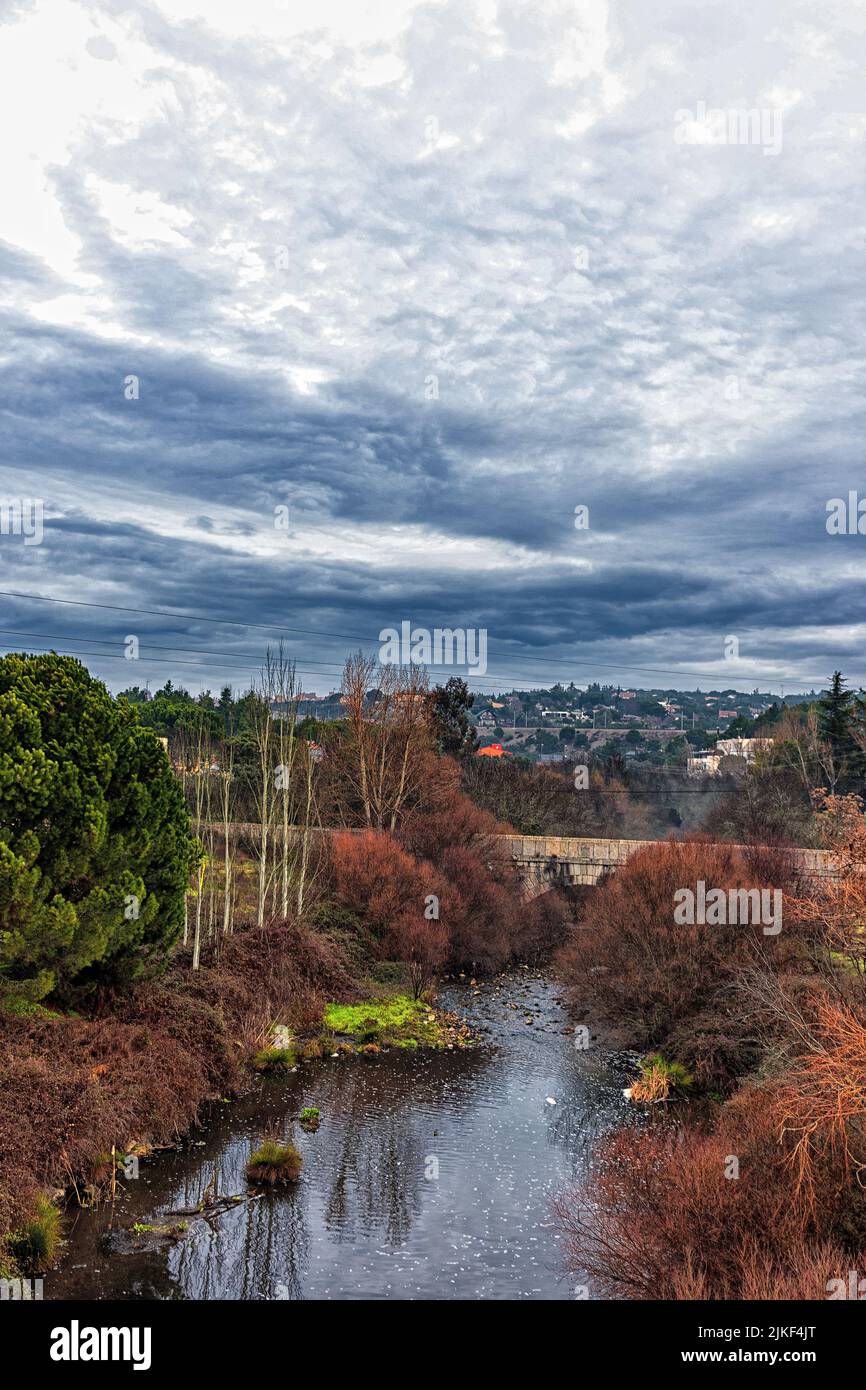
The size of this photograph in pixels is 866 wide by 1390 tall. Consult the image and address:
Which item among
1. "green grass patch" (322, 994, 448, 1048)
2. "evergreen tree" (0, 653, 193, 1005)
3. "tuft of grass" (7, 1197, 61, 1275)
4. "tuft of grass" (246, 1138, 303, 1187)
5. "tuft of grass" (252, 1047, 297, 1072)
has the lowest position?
"green grass patch" (322, 994, 448, 1048)

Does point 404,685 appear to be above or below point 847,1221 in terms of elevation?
above

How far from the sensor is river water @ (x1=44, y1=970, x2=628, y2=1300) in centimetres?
1367

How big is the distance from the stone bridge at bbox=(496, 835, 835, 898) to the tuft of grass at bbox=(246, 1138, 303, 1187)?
27.7m

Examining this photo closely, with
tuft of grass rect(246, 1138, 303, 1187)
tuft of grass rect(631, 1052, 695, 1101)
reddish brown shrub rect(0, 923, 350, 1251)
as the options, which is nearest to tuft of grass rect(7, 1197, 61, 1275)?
reddish brown shrub rect(0, 923, 350, 1251)

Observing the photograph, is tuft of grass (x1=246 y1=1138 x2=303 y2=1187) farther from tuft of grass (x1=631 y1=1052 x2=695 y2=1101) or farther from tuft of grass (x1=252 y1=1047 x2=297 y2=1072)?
tuft of grass (x1=631 y1=1052 x2=695 y2=1101)

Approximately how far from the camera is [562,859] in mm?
45188

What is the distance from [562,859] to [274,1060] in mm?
23740

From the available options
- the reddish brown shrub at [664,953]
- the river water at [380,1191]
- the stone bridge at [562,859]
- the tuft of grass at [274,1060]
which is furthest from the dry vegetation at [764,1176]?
the stone bridge at [562,859]

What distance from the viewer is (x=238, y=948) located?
88.2ft

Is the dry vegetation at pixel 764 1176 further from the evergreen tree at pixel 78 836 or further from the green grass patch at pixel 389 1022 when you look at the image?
the evergreen tree at pixel 78 836

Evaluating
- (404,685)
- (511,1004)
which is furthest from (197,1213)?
(404,685)
